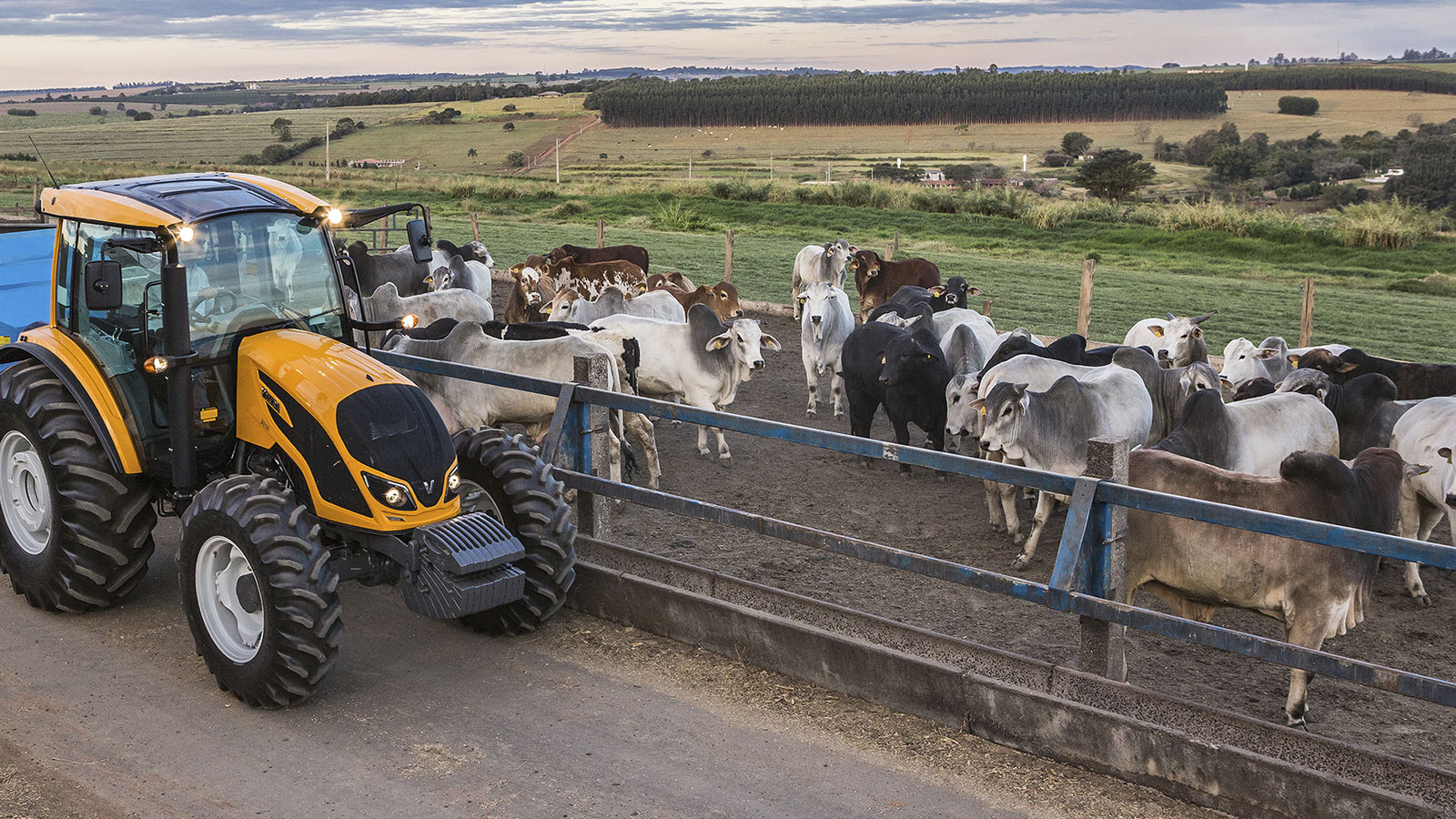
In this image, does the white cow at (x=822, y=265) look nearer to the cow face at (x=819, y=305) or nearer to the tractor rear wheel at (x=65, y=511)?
the cow face at (x=819, y=305)

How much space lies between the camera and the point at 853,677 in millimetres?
5902

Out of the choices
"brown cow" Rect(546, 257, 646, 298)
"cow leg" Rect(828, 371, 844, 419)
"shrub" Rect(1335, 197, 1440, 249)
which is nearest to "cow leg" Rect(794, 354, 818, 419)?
"cow leg" Rect(828, 371, 844, 419)

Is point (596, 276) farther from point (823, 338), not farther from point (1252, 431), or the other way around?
point (1252, 431)

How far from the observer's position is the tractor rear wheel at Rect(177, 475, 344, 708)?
5.49 m

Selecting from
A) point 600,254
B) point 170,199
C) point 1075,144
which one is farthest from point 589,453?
point 1075,144

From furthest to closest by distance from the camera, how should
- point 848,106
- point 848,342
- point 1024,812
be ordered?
point 848,106
point 848,342
point 1024,812

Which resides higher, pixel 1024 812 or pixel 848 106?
pixel 848 106

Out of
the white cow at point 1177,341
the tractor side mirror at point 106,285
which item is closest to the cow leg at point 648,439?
the white cow at point 1177,341

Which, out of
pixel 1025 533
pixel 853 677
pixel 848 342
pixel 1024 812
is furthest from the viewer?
pixel 848 342

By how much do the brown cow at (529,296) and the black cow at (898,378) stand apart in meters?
5.85

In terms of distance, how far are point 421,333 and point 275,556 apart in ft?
21.5

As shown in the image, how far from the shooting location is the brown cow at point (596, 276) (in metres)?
19.3

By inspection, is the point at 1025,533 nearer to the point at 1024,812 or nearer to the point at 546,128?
the point at 1024,812

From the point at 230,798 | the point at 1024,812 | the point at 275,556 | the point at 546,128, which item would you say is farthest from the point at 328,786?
the point at 546,128
